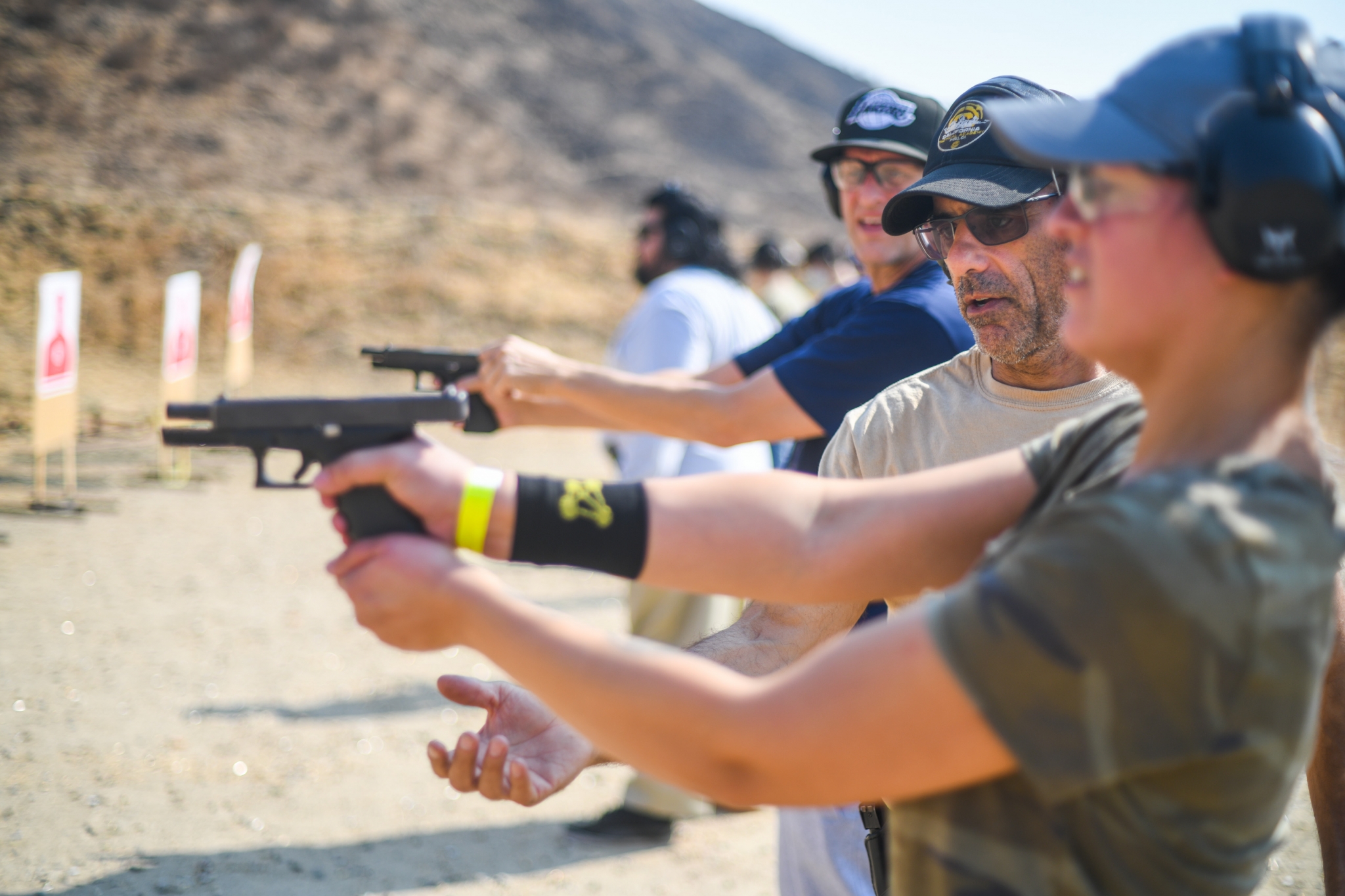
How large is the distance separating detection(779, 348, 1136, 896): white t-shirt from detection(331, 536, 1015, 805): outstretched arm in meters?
1.00

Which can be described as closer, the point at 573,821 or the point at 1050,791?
the point at 1050,791

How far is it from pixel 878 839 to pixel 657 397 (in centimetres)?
136

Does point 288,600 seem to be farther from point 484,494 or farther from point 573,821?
point 484,494

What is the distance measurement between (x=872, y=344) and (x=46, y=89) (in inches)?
1280

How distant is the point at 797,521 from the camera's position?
142 centimetres

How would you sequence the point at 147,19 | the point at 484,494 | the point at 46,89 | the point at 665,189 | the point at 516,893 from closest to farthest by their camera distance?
1. the point at 484,494
2. the point at 516,893
3. the point at 665,189
4. the point at 46,89
5. the point at 147,19

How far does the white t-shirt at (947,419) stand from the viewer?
80.5 inches

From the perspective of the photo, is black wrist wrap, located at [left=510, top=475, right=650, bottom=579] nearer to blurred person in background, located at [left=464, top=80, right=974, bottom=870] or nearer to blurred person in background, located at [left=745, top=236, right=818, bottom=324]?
blurred person in background, located at [left=464, top=80, right=974, bottom=870]

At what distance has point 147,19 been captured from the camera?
106 ft

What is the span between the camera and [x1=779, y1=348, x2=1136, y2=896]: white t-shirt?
6.71ft

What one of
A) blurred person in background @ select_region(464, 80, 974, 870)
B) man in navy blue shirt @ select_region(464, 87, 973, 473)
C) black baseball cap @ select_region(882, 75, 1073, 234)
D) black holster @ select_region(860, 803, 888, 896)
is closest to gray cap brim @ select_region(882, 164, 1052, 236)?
black baseball cap @ select_region(882, 75, 1073, 234)

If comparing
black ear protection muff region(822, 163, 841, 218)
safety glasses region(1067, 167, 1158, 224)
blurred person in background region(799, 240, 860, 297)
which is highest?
safety glasses region(1067, 167, 1158, 224)

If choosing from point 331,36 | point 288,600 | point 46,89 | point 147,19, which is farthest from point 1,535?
point 331,36

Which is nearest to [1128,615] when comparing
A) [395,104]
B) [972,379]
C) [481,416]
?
[972,379]
